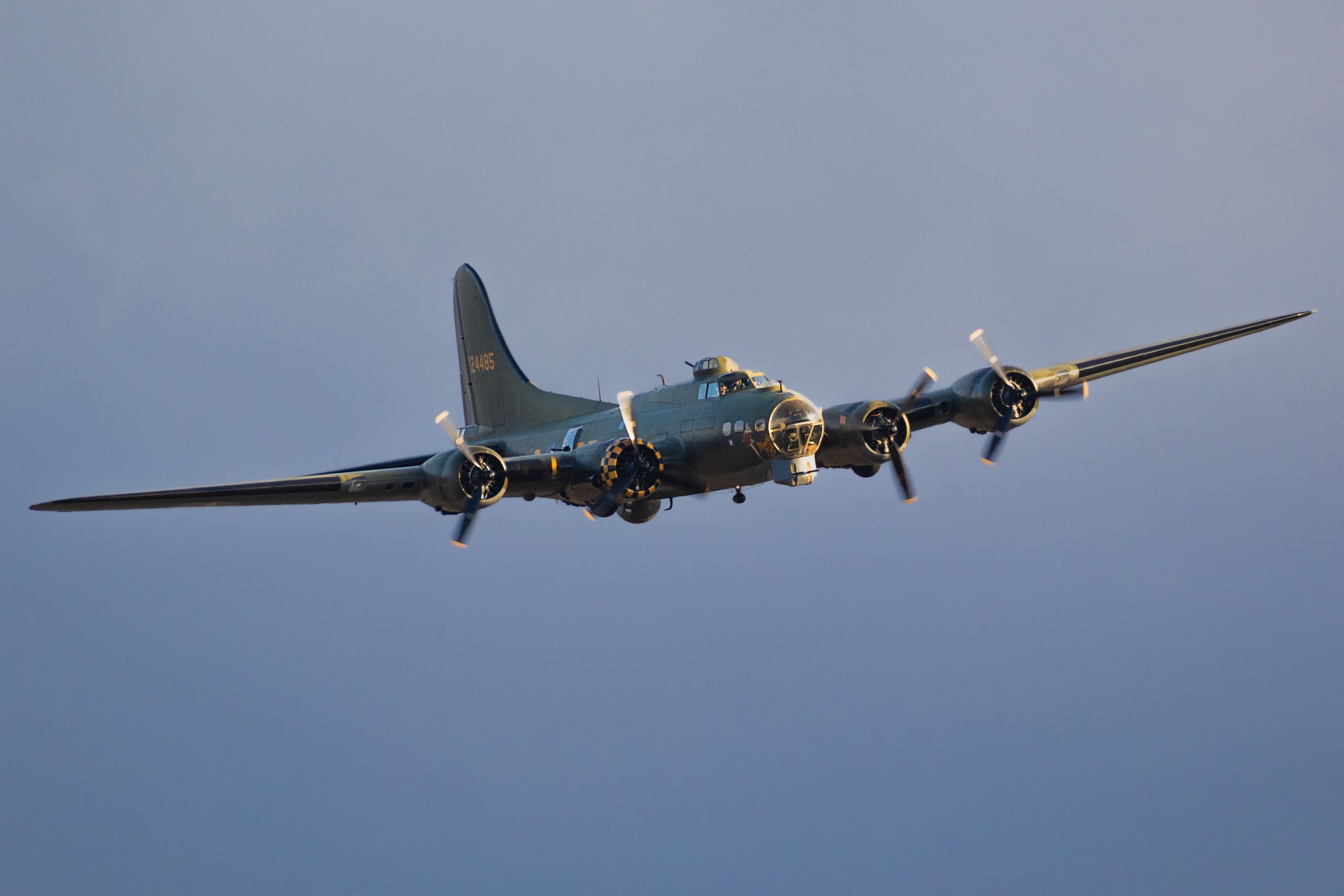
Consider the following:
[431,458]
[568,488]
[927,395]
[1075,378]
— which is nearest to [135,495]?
[431,458]

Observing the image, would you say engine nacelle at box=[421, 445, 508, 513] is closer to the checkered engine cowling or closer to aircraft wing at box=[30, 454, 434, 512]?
aircraft wing at box=[30, 454, 434, 512]

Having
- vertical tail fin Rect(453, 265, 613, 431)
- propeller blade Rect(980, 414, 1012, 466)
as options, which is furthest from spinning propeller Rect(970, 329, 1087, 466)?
vertical tail fin Rect(453, 265, 613, 431)

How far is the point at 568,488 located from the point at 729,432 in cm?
523

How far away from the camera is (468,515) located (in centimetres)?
3669

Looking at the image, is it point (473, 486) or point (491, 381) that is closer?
point (473, 486)

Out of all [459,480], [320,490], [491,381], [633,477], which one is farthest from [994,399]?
[320,490]

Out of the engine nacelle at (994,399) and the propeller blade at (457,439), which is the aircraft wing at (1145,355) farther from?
the propeller blade at (457,439)

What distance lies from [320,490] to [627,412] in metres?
8.77

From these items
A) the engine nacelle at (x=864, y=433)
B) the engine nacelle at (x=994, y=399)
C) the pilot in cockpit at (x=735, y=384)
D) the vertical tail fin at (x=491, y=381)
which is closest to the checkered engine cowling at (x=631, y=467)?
the pilot in cockpit at (x=735, y=384)

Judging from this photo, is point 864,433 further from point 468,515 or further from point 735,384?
point 468,515

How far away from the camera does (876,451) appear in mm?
38531

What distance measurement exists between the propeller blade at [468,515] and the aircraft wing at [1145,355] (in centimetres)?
1761

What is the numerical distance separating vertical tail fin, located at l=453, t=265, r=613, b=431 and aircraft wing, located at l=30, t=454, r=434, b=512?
→ 8.94 metres

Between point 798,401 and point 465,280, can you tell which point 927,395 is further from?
point 465,280
